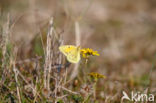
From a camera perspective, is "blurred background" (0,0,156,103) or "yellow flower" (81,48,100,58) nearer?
"yellow flower" (81,48,100,58)

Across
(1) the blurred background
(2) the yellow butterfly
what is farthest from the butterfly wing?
(1) the blurred background

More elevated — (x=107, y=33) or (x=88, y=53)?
(x=107, y=33)

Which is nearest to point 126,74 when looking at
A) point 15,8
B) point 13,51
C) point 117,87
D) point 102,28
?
point 117,87

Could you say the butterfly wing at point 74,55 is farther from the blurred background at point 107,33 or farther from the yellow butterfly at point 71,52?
the blurred background at point 107,33

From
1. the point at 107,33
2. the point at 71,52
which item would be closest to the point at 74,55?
the point at 71,52

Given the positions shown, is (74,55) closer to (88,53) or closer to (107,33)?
(88,53)

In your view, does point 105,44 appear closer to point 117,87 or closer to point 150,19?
point 150,19

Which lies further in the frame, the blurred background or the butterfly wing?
the blurred background

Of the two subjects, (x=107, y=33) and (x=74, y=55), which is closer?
(x=74, y=55)

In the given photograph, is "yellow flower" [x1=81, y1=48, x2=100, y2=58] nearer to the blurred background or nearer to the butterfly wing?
the butterfly wing
